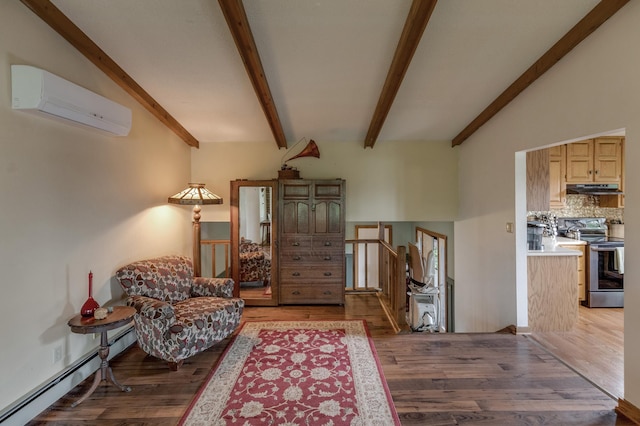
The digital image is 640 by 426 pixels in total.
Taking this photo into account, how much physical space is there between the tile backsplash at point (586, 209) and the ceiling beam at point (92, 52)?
18.3 ft

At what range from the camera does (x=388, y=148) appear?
190 inches

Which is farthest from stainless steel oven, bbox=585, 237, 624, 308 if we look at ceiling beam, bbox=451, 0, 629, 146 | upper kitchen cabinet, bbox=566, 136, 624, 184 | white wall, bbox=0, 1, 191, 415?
white wall, bbox=0, 1, 191, 415

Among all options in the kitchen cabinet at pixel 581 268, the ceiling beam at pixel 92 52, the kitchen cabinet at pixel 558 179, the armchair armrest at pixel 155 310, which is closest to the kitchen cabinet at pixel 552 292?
the kitchen cabinet at pixel 581 268

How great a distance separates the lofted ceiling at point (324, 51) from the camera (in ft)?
7.43

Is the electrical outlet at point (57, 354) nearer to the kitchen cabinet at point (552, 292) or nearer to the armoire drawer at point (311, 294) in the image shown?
the armoire drawer at point (311, 294)

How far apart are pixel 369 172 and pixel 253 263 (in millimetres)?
2226

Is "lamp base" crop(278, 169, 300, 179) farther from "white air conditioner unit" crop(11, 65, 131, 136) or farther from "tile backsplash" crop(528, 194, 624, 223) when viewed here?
"tile backsplash" crop(528, 194, 624, 223)

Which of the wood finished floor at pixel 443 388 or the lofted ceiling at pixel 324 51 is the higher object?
the lofted ceiling at pixel 324 51

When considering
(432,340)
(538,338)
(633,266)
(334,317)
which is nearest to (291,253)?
(334,317)

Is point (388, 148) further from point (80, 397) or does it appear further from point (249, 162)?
point (80, 397)

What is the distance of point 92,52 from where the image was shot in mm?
2586

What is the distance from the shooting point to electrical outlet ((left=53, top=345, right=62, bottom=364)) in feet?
7.70

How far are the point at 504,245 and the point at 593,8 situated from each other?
2314mm

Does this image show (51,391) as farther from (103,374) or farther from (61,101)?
(61,101)
